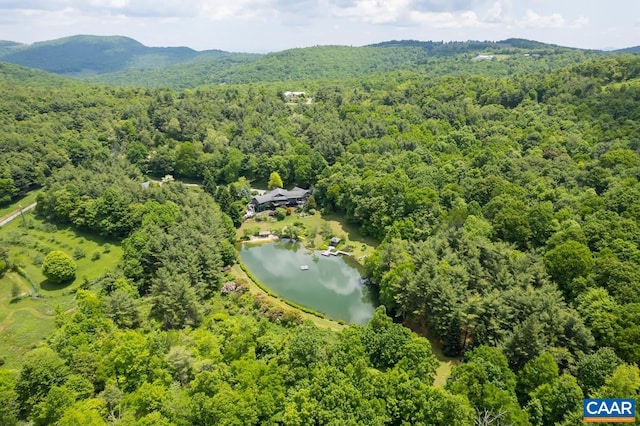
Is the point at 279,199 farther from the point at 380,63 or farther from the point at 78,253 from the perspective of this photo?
the point at 380,63

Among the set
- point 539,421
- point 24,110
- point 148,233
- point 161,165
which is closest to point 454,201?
point 539,421

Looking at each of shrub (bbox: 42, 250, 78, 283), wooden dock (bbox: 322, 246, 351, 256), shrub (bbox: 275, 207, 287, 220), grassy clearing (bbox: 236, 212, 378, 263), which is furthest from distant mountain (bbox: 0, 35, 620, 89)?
shrub (bbox: 42, 250, 78, 283)

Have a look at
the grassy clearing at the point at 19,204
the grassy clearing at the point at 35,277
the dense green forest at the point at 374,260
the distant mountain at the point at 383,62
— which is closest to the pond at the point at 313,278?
the dense green forest at the point at 374,260

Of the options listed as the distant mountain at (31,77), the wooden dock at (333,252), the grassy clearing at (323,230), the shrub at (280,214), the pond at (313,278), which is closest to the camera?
the pond at (313,278)

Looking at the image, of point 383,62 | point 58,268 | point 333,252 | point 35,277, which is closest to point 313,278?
point 333,252

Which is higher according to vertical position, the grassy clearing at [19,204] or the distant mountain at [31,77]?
the distant mountain at [31,77]

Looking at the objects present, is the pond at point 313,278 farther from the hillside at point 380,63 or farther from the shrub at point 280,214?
the hillside at point 380,63

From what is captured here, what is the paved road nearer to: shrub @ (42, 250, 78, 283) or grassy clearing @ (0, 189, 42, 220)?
grassy clearing @ (0, 189, 42, 220)

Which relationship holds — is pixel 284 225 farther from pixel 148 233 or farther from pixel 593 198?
pixel 593 198
